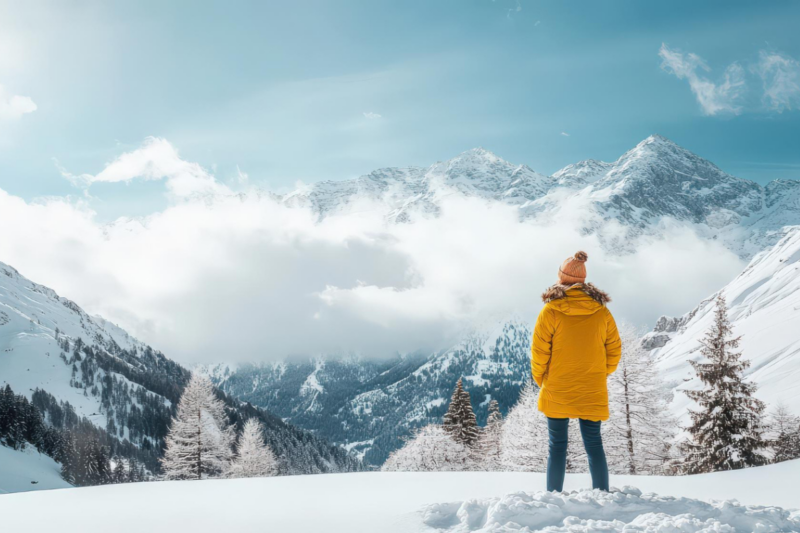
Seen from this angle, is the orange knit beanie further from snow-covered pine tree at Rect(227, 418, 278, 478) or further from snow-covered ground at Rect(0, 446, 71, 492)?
snow-covered ground at Rect(0, 446, 71, 492)

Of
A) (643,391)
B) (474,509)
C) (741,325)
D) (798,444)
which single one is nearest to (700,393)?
Result: (643,391)

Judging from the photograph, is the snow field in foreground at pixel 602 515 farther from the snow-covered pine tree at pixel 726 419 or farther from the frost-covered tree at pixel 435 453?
the frost-covered tree at pixel 435 453

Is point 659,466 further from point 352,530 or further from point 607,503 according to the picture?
point 352,530

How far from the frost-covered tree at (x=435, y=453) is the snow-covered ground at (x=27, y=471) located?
6216cm

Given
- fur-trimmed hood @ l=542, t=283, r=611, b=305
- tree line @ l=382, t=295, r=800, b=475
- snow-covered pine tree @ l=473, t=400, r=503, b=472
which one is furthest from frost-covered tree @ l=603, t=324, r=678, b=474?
fur-trimmed hood @ l=542, t=283, r=611, b=305

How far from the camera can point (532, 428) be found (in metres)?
23.2

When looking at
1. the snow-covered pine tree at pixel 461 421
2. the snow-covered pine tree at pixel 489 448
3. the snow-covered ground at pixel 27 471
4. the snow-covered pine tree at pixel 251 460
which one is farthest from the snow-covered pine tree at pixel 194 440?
the snow-covered ground at pixel 27 471

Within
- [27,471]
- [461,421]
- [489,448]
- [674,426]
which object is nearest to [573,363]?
[674,426]

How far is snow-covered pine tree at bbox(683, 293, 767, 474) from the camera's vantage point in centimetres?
1570

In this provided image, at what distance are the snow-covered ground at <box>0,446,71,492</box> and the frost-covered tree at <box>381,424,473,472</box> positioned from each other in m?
62.2

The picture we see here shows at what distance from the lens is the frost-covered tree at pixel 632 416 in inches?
788

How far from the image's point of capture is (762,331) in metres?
81.1

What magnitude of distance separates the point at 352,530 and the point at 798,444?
78.6 ft

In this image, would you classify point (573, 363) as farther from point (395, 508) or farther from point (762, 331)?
point (762, 331)
